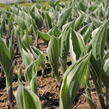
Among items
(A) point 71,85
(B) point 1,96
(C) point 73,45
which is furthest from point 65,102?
(B) point 1,96

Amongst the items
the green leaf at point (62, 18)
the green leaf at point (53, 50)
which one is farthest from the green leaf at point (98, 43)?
the green leaf at point (62, 18)

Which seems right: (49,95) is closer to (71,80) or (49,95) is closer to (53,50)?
(53,50)

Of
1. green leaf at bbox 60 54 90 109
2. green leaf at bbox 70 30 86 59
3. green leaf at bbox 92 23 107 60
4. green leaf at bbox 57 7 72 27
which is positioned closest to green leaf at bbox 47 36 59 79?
green leaf at bbox 70 30 86 59

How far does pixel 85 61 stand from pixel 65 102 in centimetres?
16

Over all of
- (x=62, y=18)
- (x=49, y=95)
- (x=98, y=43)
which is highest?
(x=62, y=18)

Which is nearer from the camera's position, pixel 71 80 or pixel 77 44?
pixel 71 80

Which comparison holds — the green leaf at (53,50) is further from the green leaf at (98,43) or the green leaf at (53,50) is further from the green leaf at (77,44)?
the green leaf at (98,43)

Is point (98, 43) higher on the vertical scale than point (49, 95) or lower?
higher

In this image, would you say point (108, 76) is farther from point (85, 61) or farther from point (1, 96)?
point (1, 96)

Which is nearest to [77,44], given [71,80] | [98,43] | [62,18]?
[98,43]

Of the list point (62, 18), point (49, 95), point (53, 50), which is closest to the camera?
point (53, 50)

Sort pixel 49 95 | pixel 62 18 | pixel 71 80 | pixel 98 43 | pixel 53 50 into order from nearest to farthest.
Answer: pixel 71 80 → pixel 98 43 → pixel 53 50 → pixel 49 95 → pixel 62 18

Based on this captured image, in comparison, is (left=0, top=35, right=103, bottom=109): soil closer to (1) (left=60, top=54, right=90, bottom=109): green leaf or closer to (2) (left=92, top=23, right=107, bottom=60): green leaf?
(2) (left=92, top=23, right=107, bottom=60): green leaf

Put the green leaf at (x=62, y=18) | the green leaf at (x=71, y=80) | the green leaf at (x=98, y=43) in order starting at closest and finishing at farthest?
1. the green leaf at (x=71, y=80)
2. the green leaf at (x=98, y=43)
3. the green leaf at (x=62, y=18)
